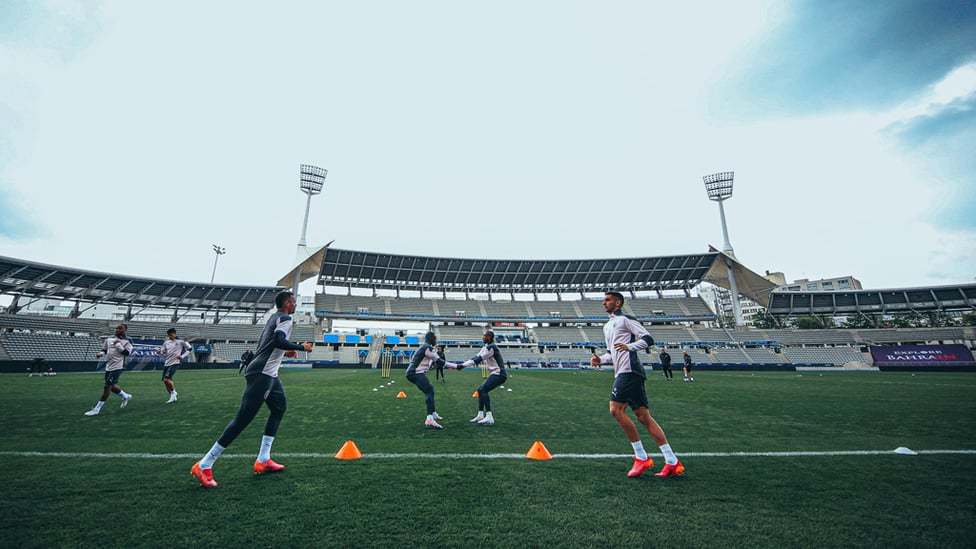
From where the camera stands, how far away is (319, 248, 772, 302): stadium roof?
48250 millimetres

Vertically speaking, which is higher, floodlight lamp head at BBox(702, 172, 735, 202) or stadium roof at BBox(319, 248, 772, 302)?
floodlight lamp head at BBox(702, 172, 735, 202)

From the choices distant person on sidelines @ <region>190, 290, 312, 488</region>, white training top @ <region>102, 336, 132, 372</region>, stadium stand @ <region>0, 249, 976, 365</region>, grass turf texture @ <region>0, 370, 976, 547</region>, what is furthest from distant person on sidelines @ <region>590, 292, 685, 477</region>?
stadium stand @ <region>0, 249, 976, 365</region>

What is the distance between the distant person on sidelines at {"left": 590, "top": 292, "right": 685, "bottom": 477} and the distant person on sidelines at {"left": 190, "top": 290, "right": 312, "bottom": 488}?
138 inches

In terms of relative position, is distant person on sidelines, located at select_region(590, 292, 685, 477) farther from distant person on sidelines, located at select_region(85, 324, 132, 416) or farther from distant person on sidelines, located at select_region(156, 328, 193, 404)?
distant person on sidelines, located at select_region(156, 328, 193, 404)

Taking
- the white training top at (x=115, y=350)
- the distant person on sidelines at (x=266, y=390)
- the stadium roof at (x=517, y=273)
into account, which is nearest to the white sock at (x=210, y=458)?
the distant person on sidelines at (x=266, y=390)

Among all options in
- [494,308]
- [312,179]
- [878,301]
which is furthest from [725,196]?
[312,179]

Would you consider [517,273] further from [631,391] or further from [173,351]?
[631,391]

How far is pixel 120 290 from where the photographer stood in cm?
3650

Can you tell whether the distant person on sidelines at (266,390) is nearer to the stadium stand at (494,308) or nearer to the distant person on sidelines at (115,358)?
the distant person on sidelines at (115,358)

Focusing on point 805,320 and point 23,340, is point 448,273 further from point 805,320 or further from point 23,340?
point 805,320

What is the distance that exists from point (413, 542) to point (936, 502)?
436 centimetres

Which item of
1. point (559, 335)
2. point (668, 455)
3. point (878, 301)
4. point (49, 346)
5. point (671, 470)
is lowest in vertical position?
point (49, 346)

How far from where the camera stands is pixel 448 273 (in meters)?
50.8

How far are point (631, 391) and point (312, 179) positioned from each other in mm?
49567
